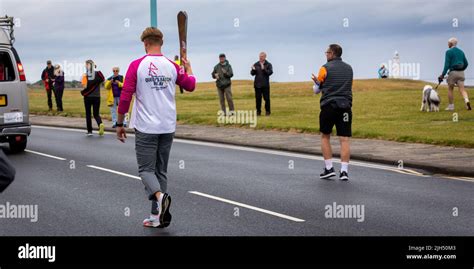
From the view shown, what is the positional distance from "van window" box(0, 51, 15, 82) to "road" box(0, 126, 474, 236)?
183 centimetres

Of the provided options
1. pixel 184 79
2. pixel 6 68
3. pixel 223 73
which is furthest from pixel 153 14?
pixel 184 79

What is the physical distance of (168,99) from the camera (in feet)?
27.3

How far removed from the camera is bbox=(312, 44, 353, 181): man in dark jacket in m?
12.2

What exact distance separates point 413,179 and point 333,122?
153cm

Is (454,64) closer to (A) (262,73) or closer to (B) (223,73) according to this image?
(A) (262,73)

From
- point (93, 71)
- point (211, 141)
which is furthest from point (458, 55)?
point (93, 71)

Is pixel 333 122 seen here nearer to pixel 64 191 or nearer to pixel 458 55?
pixel 64 191

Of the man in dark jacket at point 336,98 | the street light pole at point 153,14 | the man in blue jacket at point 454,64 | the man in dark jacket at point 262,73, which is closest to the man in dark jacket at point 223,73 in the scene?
the man in dark jacket at point 262,73

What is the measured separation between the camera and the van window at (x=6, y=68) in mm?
16578

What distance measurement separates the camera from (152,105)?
824 centimetres

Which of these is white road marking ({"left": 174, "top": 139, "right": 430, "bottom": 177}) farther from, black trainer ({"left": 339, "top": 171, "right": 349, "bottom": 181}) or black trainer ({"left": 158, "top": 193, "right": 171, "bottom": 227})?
black trainer ({"left": 158, "top": 193, "right": 171, "bottom": 227})

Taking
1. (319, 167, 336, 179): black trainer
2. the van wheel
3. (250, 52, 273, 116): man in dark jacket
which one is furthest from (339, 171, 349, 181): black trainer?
Result: (250, 52, 273, 116): man in dark jacket

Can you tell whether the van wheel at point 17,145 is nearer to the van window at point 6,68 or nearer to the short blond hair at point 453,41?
the van window at point 6,68

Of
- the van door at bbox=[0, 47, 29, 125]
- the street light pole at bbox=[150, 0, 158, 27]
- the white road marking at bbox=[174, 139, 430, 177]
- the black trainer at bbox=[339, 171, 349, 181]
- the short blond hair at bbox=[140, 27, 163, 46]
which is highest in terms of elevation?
the street light pole at bbox=[150, 0, 158, 27]
